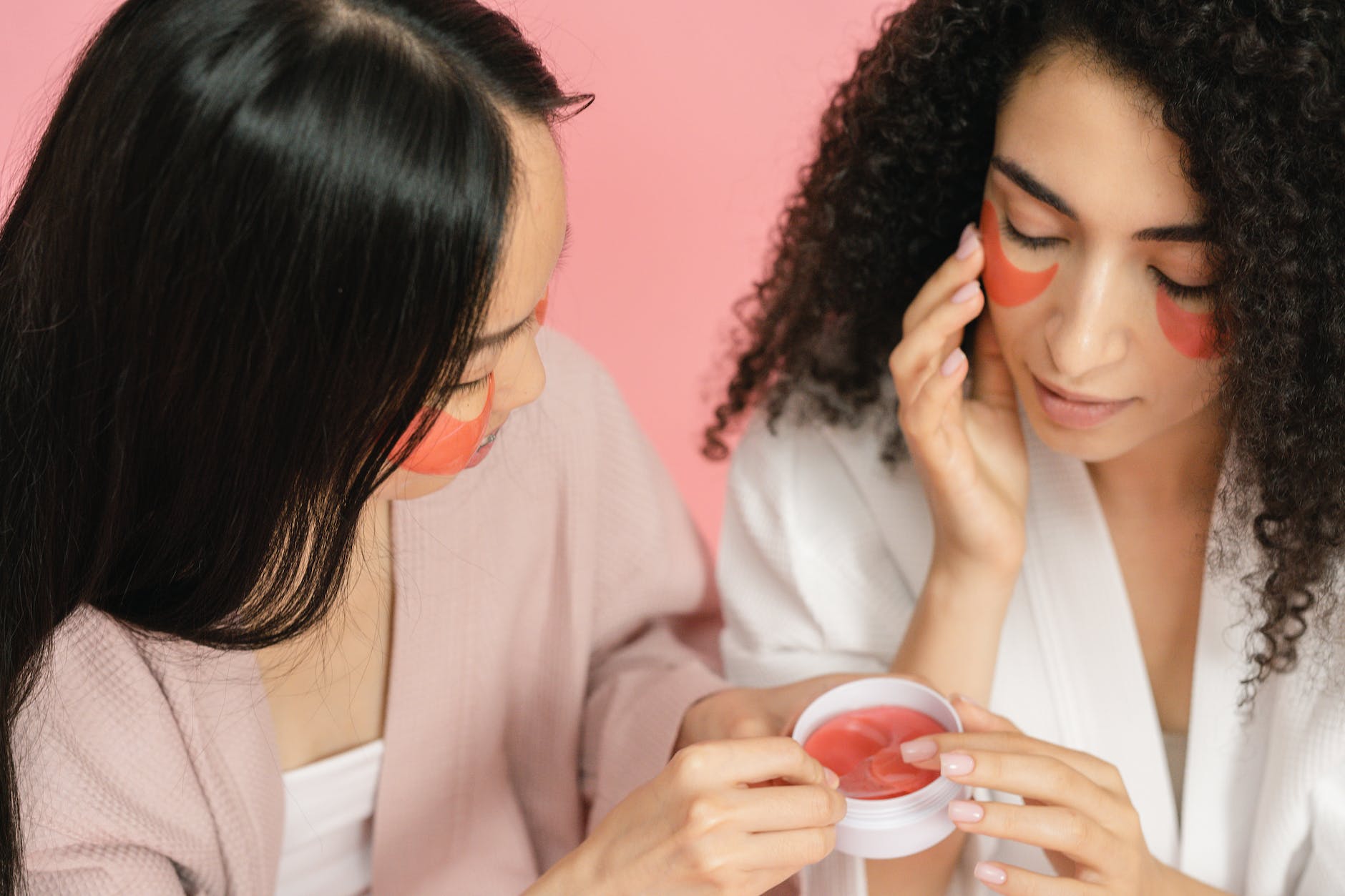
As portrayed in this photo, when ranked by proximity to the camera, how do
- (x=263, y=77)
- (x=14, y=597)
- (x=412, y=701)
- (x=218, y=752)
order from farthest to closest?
(x=412, y=701), (x=218, y=752), (x=14, y=597), (x=263, y=77)

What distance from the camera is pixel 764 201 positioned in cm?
205

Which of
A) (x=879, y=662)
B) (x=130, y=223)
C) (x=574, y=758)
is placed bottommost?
(x=574, y=758)

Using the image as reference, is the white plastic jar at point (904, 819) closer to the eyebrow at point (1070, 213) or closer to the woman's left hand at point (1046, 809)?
the woman's left hand at point (1046, 809)

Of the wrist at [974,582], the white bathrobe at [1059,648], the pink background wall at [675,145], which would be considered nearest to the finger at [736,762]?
the white bathrobe at [1059,648]

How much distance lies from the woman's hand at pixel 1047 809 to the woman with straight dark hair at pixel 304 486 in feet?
0.33

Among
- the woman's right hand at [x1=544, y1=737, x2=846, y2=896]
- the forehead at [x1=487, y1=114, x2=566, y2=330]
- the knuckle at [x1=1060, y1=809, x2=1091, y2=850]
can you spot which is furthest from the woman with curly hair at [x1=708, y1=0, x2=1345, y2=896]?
the forehead at [x1=487, y1=114, x2=566, y2=330]

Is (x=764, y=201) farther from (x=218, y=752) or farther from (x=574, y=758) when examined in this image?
(x=218, y=752)

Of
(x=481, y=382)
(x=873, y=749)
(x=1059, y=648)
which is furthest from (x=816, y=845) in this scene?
(x=1059, y=648)

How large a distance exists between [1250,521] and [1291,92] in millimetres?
392

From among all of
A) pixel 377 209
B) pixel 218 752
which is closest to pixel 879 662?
pixel 218 752

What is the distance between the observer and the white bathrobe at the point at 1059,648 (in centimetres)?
115

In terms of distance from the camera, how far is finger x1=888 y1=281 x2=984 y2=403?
112cm

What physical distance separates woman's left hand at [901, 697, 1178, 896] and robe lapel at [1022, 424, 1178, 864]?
0.88 feet

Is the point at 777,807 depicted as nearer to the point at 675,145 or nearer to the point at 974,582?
the point at 974,582
